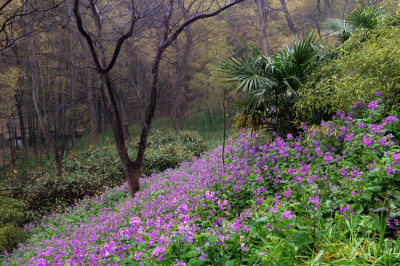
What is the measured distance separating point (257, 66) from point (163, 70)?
1472 cm

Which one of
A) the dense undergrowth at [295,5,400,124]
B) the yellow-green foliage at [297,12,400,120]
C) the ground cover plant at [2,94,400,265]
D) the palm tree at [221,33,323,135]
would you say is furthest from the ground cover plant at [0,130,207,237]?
the yellow-green foliage at [297,12,400,120]

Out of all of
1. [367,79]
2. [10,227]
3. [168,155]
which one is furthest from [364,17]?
[10,227]

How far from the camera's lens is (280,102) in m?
5.28

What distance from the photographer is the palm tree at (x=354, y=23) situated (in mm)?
6648

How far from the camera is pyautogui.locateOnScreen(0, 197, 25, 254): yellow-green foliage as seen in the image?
5265 millimetres

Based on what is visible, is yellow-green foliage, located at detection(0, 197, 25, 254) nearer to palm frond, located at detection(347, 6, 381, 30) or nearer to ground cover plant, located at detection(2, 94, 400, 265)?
ground cover plant, located at detection(2, 94, 400, 265)

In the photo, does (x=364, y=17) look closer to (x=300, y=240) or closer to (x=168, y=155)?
(x=168, y=155)

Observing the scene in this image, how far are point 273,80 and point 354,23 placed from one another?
3991 millimetres

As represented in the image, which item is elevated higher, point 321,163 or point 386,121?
point 386,121

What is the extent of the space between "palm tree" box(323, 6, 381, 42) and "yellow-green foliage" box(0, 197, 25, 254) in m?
8.62

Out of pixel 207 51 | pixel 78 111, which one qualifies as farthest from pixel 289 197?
pixel 78 111

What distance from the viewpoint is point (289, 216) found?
77.8 inches

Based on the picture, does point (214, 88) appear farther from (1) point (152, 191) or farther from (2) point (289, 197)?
(2) point (289, 197)

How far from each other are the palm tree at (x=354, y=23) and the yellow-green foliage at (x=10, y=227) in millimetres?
8625
